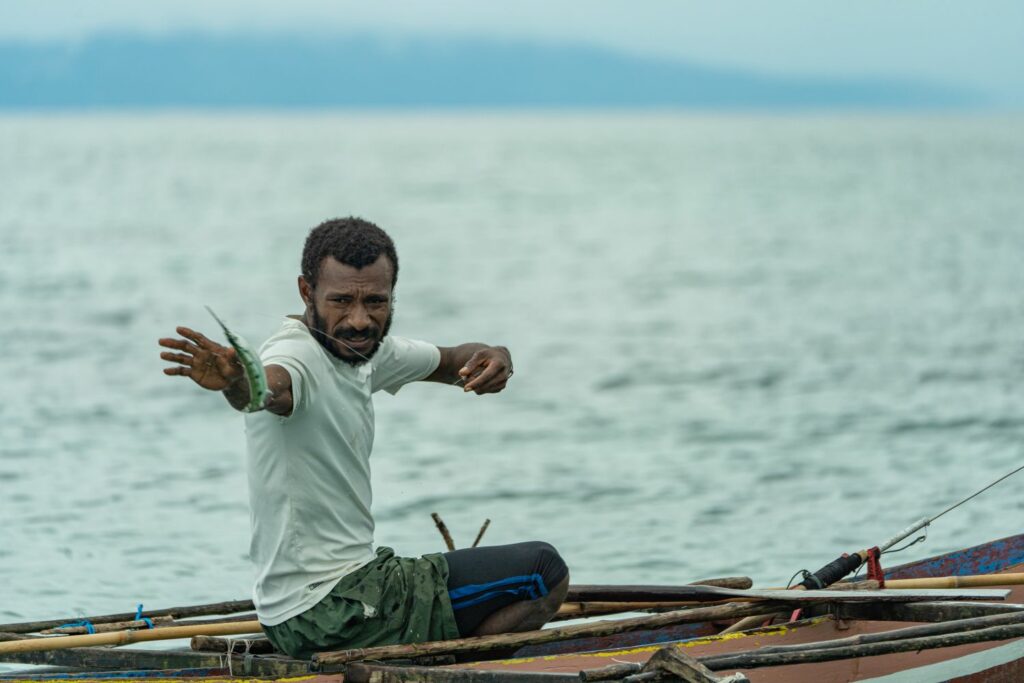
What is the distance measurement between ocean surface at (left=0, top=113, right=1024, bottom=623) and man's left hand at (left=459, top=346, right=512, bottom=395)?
5.16 metres

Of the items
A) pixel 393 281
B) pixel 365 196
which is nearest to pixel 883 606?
pixel 393 281

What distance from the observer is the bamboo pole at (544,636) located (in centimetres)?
548

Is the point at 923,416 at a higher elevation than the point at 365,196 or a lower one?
lower

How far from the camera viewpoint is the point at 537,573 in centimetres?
561

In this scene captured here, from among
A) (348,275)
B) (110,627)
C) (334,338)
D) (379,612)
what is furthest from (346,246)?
(110,627)

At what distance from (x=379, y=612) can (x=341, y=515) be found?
0.40 m

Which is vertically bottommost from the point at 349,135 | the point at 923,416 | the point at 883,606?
the point at 883,606

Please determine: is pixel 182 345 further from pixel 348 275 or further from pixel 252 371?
pixel 348 275

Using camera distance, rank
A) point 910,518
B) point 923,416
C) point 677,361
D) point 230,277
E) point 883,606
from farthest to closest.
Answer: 1. point 230,277
2. point 677,361
3. point 923,416
4. point 910,518
5. point 883,606

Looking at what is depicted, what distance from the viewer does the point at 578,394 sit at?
19531mm

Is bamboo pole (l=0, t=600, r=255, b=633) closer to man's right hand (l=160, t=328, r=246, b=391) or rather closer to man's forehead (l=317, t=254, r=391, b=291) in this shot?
man's forehead (l=317, t=254, r=391, b=291)

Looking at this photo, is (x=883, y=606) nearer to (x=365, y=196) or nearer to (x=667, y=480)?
(x=667, y=480)

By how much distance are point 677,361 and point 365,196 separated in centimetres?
4670

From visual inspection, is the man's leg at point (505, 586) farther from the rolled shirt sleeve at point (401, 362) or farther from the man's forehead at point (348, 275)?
the man's forehead at point (348, 275)
